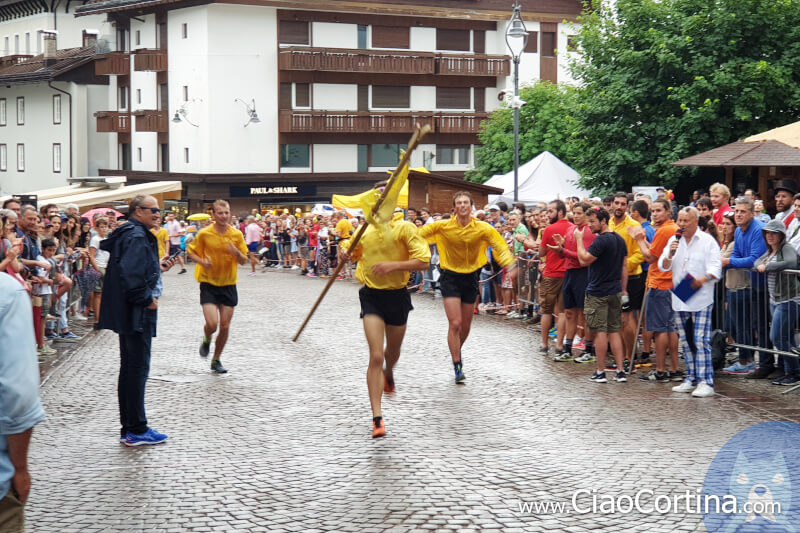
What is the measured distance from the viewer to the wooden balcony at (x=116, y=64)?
58062mm

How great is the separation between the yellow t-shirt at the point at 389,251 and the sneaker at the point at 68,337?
26.6 ft

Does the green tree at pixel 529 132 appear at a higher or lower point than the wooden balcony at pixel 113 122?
lower

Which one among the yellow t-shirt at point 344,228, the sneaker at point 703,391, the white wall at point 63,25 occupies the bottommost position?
the sneaker at point 703,391

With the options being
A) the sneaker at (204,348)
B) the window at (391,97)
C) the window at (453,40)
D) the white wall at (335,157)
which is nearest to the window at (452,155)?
the window at (391,97)

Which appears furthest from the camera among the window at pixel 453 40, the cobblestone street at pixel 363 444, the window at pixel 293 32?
the window at pixel 453 40

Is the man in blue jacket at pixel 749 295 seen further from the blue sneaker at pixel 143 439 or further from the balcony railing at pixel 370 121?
the balcony railing at pixel 370 121

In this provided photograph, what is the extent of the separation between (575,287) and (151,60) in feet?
149

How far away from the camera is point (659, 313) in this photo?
12.1 m

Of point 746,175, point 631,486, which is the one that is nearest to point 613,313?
point 631,486

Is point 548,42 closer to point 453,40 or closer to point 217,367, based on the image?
point 453,40

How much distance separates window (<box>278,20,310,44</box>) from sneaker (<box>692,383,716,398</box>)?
150 ft

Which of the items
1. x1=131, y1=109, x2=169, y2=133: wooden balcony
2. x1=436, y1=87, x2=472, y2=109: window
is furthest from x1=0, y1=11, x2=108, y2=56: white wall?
x1=436, y1=87, x2=472, y2=109: window

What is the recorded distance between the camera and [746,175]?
83.4 ft

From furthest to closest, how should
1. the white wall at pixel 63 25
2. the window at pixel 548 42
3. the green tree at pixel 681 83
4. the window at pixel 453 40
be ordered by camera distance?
the white wall at pixel 63 25
the window at pixel 548 42
the window at pixel 453 40
the green tree at pixel 681 83
